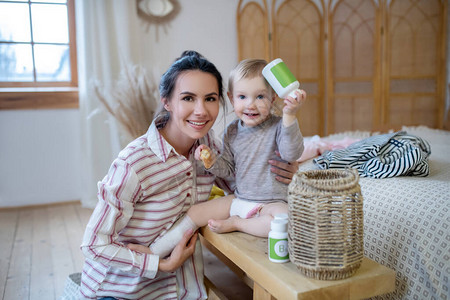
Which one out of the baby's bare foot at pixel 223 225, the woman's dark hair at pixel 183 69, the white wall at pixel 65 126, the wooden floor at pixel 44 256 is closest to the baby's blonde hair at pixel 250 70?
the woman's dark hair at pixel 183 69

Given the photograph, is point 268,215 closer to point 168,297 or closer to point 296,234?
Result: point 296,234

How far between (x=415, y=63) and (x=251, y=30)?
1616mm

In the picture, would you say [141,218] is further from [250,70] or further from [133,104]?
[133,104]

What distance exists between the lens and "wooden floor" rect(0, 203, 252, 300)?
2090 mm

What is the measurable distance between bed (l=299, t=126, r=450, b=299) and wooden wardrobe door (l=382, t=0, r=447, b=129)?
273cm

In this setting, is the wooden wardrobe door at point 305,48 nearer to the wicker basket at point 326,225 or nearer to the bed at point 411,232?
the bed at point 411,232

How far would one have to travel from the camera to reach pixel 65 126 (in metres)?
3.67

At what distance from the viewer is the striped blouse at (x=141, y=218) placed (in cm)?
133

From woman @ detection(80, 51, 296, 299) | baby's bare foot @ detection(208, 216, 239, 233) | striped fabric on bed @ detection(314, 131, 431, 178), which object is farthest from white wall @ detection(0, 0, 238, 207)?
baby's bare foot @ detection(208, 216, 239, 233)

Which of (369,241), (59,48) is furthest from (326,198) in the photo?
(59,48)

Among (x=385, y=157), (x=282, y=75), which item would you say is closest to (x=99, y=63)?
(x=385, y=157)

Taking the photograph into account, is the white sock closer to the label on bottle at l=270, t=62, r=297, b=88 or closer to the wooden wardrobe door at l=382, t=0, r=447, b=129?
the label on bottle at l=270, t=62, r=297, b=88

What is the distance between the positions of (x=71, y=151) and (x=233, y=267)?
2.43 m

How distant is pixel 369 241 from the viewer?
143 centimetres
